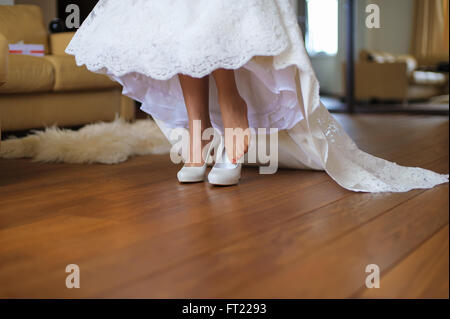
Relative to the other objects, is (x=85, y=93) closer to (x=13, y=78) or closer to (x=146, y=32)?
(x=13, y=78)

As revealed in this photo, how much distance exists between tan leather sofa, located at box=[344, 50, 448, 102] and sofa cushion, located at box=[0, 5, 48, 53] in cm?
303

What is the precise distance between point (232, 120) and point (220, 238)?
1.95 ft

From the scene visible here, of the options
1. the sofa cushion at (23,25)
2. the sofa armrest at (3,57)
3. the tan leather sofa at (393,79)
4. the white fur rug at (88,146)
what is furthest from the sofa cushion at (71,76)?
the tan leather sofa at (393,79)

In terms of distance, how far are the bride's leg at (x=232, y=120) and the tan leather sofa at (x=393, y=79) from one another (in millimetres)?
3368

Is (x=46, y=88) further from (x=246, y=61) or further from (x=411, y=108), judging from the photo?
(x=411, y=108)

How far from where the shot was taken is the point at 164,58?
1353 mm

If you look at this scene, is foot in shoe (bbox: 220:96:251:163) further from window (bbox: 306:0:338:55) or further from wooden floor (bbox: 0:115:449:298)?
window (bbox: 306:0:338:55)

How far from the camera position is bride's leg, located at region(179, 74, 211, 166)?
1549 millimetres

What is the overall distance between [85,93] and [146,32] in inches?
70.6

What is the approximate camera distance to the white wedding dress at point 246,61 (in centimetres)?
130

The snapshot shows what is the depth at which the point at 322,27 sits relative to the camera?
7.19m

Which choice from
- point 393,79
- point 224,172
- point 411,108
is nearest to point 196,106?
point 224,172

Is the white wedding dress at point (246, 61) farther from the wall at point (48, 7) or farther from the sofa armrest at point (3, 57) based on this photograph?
the wall at point (48, 7)
